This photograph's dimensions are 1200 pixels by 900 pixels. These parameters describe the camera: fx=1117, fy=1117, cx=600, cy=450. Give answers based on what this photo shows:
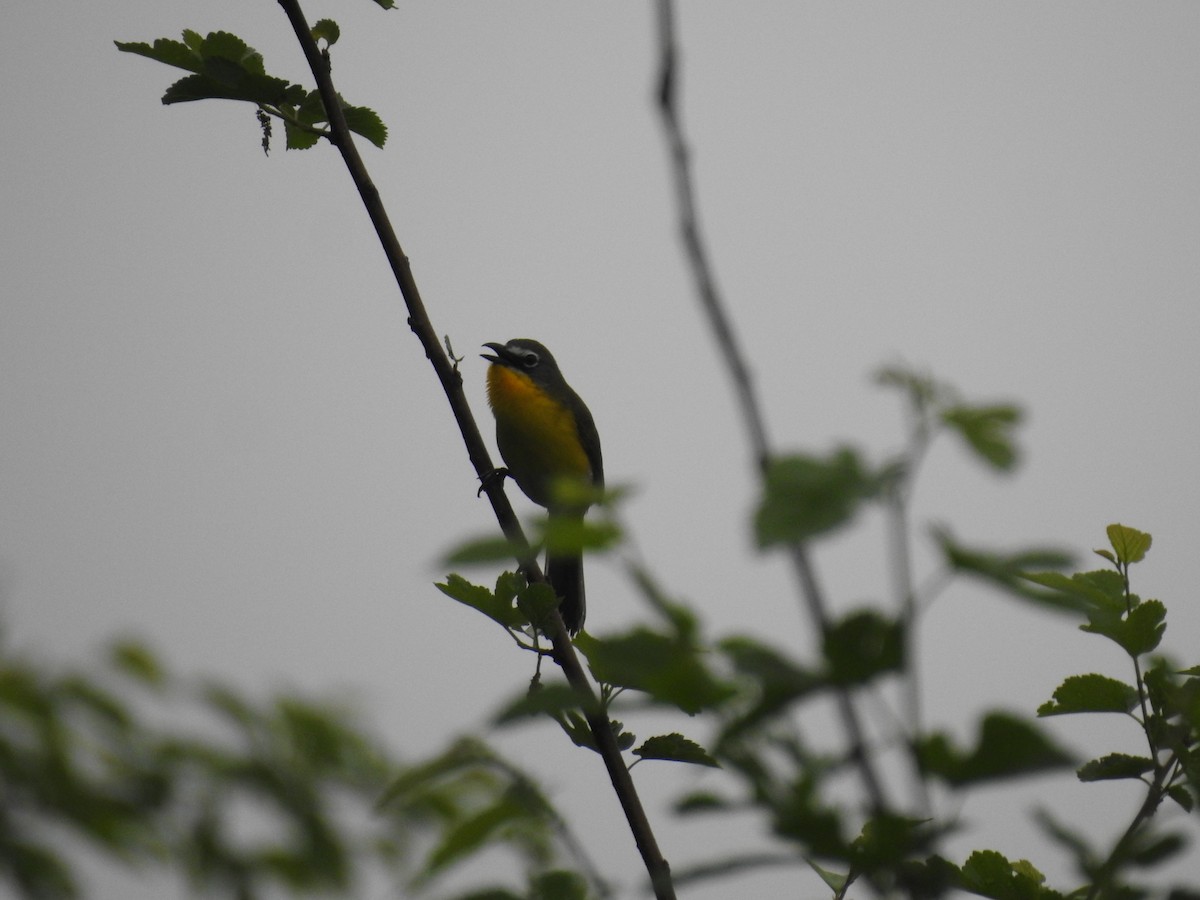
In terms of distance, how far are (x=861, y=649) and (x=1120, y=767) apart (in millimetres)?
1517

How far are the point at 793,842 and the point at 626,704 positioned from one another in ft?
1.03

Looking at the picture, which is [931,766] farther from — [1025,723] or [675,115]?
[675,115]

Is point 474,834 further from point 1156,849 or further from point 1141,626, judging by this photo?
point 1141,626

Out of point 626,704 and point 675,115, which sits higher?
point 675,115

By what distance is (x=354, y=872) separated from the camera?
3.10m

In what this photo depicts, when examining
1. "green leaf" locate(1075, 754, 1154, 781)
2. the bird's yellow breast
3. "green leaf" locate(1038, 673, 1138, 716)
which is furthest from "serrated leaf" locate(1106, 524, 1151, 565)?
the bird's yellow breast

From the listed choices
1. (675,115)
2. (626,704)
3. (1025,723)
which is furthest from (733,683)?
(675,115)

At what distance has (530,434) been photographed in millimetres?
8211

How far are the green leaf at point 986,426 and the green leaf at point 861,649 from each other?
0.27 metres

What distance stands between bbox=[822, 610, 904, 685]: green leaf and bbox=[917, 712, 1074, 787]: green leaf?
13 cm

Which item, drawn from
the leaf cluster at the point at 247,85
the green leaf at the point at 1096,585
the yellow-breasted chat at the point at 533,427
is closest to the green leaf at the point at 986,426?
the green leaf at the point at 1096,585

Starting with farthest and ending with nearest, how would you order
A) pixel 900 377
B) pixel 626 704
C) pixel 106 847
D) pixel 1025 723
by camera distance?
pixel 106 847
pixel 626 704
pixel 900 377
pixel 1025 723

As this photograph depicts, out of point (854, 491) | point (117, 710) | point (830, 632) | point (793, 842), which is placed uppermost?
point (117, 710)

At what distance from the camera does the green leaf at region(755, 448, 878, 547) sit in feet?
3.67
